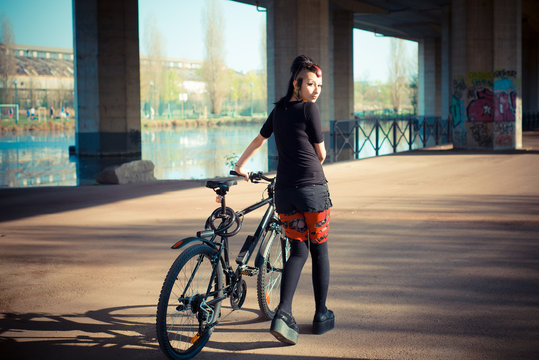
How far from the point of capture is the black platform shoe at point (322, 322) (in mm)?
3793

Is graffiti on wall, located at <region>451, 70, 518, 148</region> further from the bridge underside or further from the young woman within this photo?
the young woman

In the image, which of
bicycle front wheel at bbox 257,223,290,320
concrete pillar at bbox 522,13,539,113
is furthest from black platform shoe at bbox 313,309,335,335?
concrete pillar at bbox 522,13,539,113

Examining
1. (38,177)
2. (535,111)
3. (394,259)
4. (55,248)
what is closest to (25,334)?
(55,248)


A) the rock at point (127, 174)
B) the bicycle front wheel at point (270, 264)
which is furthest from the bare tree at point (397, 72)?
the bicycle front wheel at point (270, 264)

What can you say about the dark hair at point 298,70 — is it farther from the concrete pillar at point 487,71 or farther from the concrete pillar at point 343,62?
the concrete pillar at point 343,62

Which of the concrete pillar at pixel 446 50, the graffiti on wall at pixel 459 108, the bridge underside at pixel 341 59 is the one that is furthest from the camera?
the concrete pillar at pixel 446 50

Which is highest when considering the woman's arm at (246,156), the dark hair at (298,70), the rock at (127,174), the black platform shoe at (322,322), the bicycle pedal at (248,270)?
the dark hair at (298,70)

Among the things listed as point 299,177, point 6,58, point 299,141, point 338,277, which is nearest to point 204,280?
point 299,177

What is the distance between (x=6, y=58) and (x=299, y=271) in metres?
57.3

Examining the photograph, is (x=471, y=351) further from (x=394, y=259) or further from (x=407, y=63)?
(x=407, y=63)

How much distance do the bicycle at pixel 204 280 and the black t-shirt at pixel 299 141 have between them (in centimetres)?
31

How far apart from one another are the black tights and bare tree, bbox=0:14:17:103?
5630cm

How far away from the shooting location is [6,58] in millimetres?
54625

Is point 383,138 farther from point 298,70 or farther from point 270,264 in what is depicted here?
point 298,70
